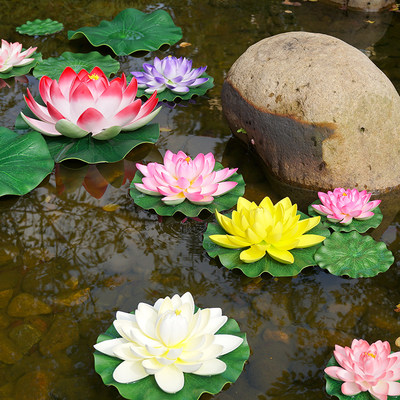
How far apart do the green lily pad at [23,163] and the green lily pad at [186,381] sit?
120 centimetres

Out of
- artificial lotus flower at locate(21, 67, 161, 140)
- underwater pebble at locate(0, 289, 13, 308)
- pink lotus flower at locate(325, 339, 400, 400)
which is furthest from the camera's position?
artificial lotus flower at locate(21, 67, 161, 140)

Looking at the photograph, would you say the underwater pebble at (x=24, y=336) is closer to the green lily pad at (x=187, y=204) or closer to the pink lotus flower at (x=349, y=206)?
the green lily pad at (x=187, y=204)

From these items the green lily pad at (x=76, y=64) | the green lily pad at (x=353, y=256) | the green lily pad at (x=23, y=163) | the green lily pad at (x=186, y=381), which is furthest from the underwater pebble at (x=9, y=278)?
the green lily pad at (x=76, y=64)

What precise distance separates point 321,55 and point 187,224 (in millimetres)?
1254

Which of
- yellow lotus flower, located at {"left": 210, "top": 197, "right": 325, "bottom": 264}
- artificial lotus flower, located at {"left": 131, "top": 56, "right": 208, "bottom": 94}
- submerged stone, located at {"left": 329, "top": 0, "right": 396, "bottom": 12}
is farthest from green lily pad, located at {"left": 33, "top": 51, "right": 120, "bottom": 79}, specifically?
submerged stone, located at {"left": 329, "top": 0, "right": 396, "bottom": 12}

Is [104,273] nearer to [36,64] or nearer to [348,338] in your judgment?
[348,338]

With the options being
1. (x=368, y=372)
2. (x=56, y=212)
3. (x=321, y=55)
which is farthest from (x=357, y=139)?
(x=56, y=212)

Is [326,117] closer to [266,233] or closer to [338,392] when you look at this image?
[266,233]

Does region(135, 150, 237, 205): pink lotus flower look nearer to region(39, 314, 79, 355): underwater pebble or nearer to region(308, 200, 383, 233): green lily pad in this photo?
region(308, 200, 383, 233): green lily pad

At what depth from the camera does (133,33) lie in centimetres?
466

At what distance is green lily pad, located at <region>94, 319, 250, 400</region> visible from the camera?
1793 mm

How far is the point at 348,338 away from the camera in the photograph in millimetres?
2113

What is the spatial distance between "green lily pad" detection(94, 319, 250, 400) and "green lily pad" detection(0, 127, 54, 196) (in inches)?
47.4

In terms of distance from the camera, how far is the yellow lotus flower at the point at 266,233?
7.77ft
